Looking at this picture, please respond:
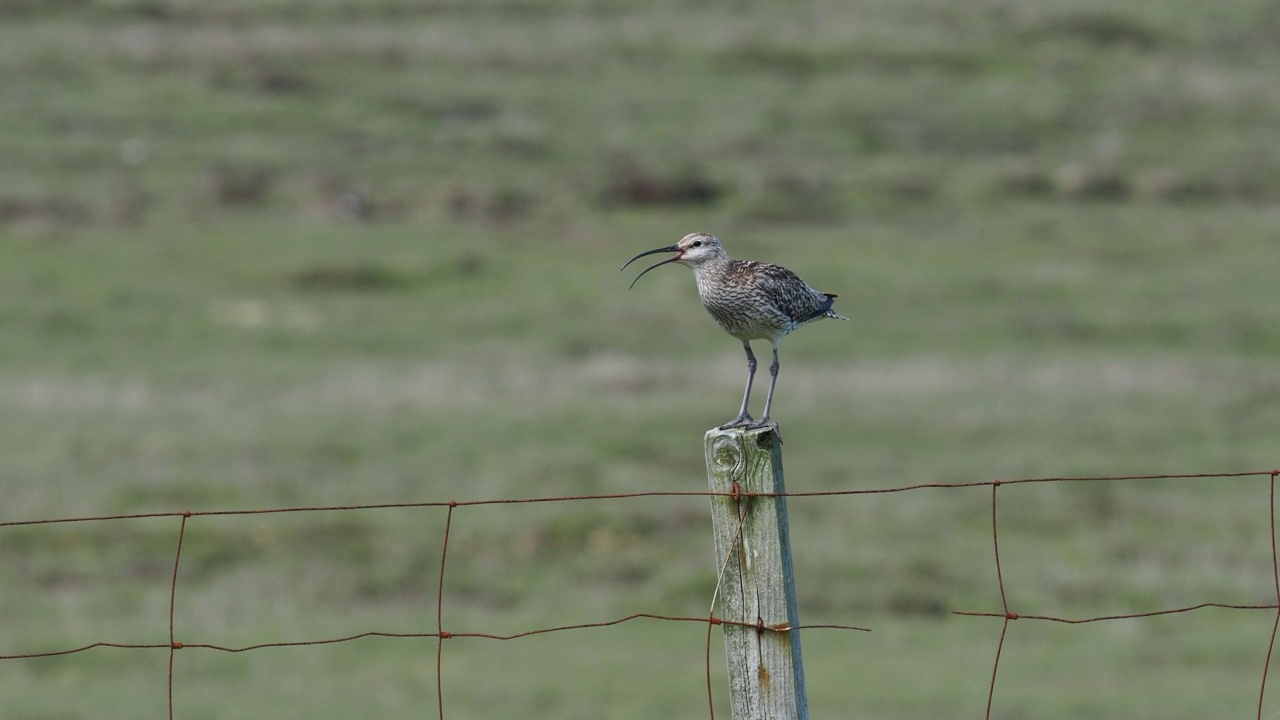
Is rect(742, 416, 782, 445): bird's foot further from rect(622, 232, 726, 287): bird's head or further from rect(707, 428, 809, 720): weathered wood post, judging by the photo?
rect(622, 232, 726, 287): bird's head

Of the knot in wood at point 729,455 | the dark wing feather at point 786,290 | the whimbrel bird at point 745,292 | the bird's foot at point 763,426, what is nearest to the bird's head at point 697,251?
the whimbrel bird at point 745,292

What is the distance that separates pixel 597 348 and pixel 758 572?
997 inches

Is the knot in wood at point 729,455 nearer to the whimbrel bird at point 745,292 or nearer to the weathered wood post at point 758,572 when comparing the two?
the weathered wood post at point 758,572

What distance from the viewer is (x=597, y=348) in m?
30.3

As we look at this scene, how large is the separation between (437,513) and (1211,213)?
3393 centimetres

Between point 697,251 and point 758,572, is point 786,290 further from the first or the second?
point 758,572

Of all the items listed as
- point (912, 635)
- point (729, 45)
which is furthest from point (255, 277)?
point (729, 45)

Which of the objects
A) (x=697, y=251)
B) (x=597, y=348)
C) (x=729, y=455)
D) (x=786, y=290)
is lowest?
(x=597, y=348)

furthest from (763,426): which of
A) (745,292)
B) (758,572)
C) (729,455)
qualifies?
(745,292)

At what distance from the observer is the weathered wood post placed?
499 cm

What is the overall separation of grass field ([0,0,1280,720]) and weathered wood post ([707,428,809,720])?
27.1 ft

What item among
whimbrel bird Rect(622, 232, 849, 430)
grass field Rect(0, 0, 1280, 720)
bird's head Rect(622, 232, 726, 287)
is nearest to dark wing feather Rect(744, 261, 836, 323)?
whimbrel bird Rect(622, 232, 849, 430)

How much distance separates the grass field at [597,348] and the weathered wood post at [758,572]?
27.1 feet

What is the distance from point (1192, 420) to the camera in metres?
24.7
